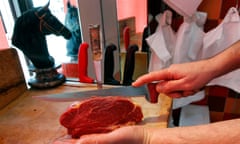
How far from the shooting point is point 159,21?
0.77 metres

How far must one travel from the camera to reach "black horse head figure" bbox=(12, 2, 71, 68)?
0.64m

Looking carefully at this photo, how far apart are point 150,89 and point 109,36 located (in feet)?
1.48

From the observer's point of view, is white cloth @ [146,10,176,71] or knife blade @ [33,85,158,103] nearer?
knife blade @ [33,85,158,103]

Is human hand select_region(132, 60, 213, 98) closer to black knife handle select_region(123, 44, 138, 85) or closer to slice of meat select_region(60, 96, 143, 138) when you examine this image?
slice of meat select_region(60, 96, 143, 138)

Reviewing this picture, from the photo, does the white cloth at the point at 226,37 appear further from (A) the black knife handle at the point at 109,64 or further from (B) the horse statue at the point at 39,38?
(B) the horse statue at the point at 39,38

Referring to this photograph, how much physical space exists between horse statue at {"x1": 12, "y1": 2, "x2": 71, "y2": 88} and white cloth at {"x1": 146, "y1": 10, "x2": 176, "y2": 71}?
12.8 inches

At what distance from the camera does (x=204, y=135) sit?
0.97ft

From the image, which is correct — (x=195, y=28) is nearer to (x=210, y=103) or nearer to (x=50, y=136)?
(x=210, y=103)

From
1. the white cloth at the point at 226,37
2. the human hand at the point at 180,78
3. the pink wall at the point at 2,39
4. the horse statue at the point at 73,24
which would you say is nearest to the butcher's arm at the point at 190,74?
the human hand at the point at 180,78

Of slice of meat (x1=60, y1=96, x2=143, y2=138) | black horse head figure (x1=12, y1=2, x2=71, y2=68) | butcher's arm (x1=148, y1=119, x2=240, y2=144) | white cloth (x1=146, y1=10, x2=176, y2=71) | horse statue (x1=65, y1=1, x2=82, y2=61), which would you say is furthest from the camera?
horse statue (x1=65, y1=1, x2=82, y2=61)

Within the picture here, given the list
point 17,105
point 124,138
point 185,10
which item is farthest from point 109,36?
point 124,138

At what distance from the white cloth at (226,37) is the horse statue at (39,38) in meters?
0.51

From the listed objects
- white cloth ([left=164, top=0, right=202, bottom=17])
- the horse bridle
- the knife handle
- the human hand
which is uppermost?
white cloth ([left=164, top=0, right=202, bottom=17])

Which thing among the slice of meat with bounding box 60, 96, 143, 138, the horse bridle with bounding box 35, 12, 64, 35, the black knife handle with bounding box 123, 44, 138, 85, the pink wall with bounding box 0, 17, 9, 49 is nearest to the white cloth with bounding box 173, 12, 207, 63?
the black knife handle with bounding box 123, 44, 138, 85
